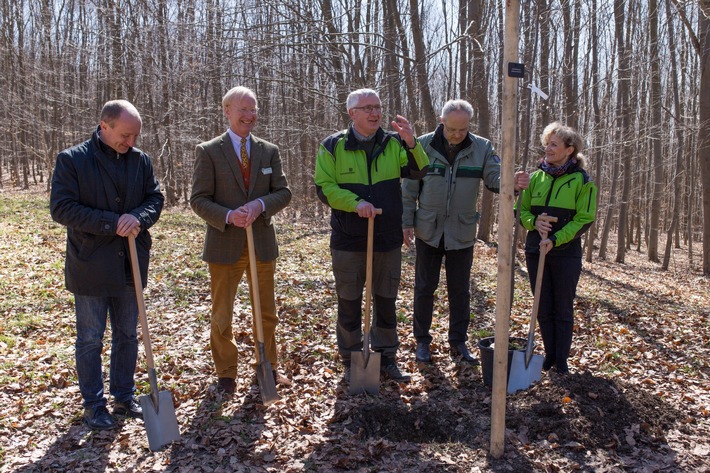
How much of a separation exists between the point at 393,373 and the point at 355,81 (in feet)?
30.9

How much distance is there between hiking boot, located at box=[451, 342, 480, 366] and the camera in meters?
5.29

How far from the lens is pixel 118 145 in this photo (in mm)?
3914

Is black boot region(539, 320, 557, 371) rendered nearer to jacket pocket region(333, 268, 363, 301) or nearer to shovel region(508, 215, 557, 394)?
shovel region(508, 215, 557, 394)

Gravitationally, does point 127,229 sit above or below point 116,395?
above

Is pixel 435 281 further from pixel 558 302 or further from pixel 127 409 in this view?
pixel 127 409

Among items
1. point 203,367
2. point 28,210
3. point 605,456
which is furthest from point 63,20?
point 605,456

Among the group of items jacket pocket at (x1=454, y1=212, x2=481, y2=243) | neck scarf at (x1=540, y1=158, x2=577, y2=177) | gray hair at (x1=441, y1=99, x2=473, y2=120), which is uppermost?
gray hair at (x1=441, y1=99, x2=473, y2=120)

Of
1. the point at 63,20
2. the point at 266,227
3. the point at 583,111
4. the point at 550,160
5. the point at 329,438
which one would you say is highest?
the point at 63,20

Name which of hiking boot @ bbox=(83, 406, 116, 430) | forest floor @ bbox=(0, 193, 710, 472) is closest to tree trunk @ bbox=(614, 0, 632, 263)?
forest floor @ bbox=(0, 193, 710, 472)

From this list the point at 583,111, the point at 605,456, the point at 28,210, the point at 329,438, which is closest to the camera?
the point at 605,456

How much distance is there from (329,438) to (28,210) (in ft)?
46.8

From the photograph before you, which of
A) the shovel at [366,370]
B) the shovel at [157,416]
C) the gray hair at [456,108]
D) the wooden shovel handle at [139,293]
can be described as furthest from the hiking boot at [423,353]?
the wooden shovel handle at [139,293]

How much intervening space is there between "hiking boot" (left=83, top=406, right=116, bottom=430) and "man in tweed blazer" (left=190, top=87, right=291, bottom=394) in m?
0.88

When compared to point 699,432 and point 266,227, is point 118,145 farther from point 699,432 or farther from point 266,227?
point 699,432
